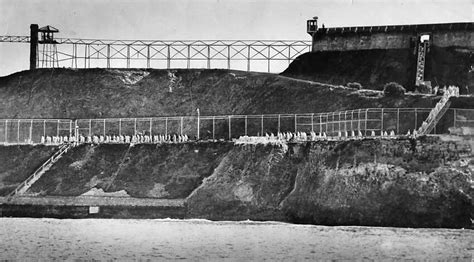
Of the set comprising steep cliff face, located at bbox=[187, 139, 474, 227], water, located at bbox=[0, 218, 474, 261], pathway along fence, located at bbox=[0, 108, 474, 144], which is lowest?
water, located at bbox=[0, 218, 474, 261]

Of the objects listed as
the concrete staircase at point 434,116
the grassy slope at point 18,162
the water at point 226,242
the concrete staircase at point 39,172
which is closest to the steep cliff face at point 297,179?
the concrete staircase at point 39,172

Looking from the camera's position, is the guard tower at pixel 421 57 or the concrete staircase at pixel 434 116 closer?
the concrete staircase at pixel 434 116

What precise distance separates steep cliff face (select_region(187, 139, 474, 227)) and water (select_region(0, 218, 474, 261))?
6.91ft

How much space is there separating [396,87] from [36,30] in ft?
203

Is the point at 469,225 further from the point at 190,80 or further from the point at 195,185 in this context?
the point at 190,80

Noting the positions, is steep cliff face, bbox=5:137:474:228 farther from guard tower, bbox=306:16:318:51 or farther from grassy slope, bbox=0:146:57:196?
guard tower, bbox=306:16:318:51

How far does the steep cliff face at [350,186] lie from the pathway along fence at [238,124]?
647cm

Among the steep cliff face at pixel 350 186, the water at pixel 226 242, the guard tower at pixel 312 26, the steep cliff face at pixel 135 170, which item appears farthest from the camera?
the guard tower at pixel 312 26

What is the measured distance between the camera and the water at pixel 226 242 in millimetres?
59125

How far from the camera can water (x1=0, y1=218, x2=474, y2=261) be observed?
59125 mm

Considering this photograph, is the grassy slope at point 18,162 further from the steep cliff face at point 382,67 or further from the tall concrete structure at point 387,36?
the tall concrete structure at point 387,36

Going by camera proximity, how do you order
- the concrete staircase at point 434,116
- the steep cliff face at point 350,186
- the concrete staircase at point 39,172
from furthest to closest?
the concrete staircase at point 39,172 → the concrete staircase at point 434,116 → the steep cliff face at point 350,186

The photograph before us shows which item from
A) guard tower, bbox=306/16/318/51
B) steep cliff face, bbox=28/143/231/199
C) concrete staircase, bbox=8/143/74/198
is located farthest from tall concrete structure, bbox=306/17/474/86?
concrete staircase, bbox=8/143/74/198

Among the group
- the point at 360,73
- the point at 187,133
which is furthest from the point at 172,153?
the point at 360,73
